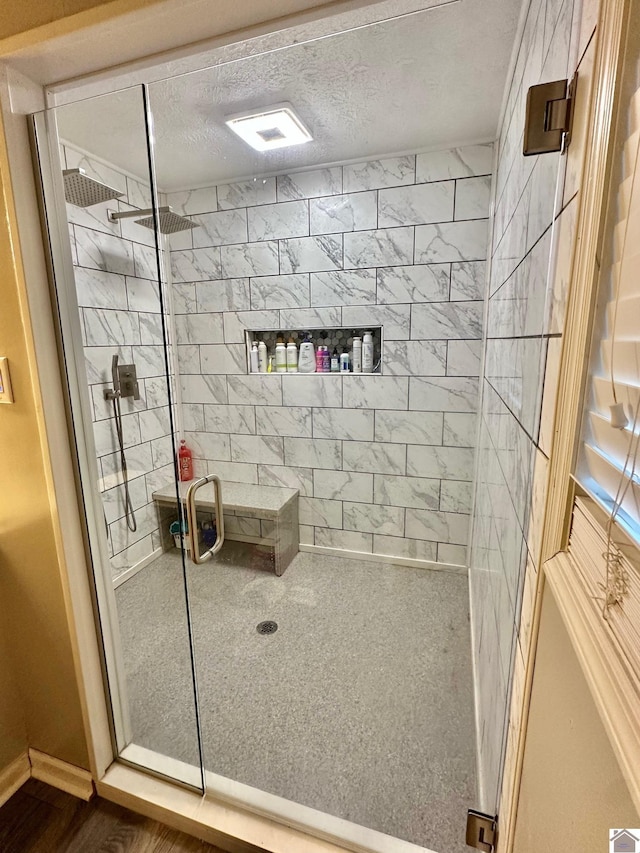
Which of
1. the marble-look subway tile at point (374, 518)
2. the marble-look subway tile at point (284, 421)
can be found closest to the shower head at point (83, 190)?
the marble-look subway tile at point (284, 421)

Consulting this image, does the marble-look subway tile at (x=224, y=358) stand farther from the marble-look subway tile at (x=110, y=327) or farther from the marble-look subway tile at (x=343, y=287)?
the marble-look subway tile at (x=110, y=327)

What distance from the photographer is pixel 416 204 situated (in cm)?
215

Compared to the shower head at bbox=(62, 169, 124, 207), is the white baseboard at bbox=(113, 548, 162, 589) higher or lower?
lower

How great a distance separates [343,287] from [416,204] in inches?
23.0

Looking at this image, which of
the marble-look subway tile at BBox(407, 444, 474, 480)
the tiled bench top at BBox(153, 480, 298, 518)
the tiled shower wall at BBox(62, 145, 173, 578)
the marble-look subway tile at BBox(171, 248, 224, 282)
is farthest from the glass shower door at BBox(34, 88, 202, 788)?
the marble-look subway tile at BBox(407, 444, 474, 480)

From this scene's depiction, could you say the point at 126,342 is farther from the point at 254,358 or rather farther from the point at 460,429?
the point at 460,429

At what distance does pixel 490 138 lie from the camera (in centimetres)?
196

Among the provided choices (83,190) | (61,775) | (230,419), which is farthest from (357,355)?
(61,775)

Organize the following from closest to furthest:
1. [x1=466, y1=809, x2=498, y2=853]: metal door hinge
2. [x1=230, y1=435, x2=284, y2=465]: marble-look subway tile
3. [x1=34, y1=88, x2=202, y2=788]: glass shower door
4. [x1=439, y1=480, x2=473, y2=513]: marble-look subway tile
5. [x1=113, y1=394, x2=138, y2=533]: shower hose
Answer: [x1=466, y1=809, x2=498, y2=853]: metal door hinge
[x1=34, y1=88, x2=202, y2=788]: glass shower door
[x1=113, y1=394, x2=138, y2=533]: shower hose
[x1=439, y1=480, x2=473, y2=513]: marble-look subway tile
[x1=230, y1=435, x2=284, y2=465]: marble-look subway tile

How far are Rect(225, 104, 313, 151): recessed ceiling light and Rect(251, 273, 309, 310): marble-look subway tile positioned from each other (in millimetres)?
670

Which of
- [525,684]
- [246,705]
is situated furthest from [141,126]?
[246,705]

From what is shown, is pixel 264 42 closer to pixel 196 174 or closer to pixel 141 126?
pixel 141 126

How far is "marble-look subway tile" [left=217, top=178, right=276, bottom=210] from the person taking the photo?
236cm

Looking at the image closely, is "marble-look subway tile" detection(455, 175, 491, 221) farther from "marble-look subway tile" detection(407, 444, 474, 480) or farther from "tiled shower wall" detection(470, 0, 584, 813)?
"marble-look subway tile" detection(407, 444, 474, 480)
